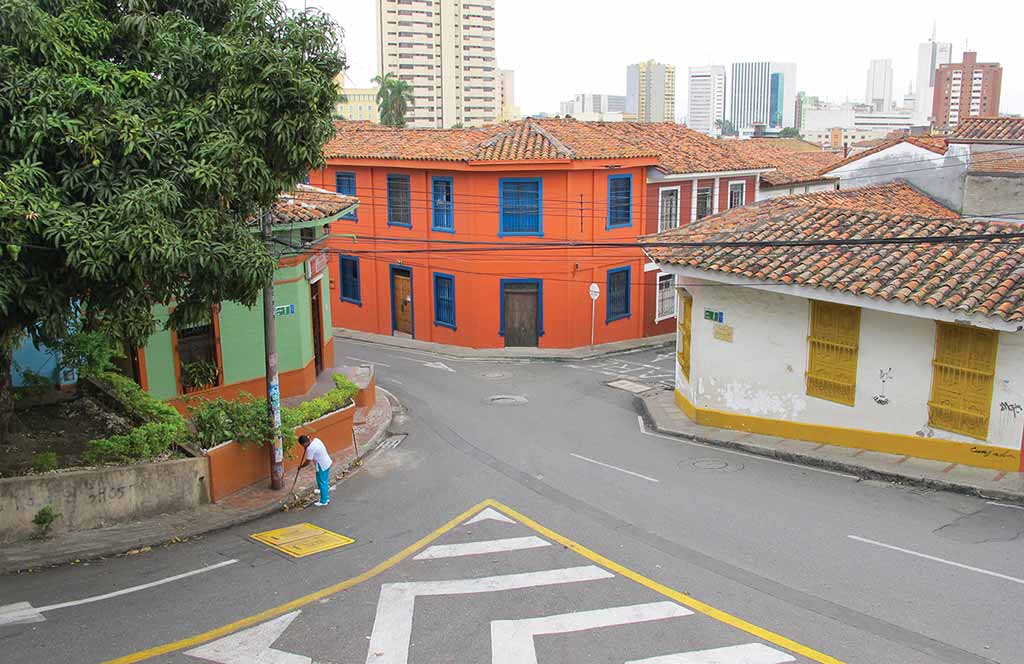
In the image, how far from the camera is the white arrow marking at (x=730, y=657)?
858 cm

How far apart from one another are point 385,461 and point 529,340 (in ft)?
43.7

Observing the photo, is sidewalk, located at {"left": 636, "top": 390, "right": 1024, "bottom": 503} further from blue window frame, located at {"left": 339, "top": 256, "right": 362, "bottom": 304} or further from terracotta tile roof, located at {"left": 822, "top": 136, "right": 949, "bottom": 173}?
blue window frame, located at {"left": 339, "top": 256, "right": 362, "bottom": 304}

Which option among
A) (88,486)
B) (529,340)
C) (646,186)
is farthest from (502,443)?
(646,186)

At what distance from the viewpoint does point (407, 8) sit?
13875 centimetres

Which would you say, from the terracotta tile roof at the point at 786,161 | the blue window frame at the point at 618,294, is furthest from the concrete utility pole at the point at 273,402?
the terracotta tile roof at the point at 786,161

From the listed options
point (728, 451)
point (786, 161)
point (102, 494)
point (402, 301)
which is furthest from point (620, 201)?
point (102, 494)

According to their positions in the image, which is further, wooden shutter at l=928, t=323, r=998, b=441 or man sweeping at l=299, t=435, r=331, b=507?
wooden shutter at l=928, t=323, r=998, b=441

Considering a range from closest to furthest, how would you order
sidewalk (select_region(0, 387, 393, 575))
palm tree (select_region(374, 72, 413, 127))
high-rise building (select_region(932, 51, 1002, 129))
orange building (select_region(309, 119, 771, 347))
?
sidewalk (select_region(0, 387, 393, 575)), orange building (select_region(309, 119, 771, 347)), palm tree (select_region(374, 72, 413, 127)), high-rise building (select_region(932, 51, 1002, 129))

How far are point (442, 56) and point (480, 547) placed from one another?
140 m

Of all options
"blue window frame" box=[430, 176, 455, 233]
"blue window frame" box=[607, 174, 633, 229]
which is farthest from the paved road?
"blue window frame" box=[430, 176, 455, 233]

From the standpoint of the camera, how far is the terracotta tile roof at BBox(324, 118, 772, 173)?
93.4 feet

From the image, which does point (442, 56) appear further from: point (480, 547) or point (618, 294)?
point (480, 547)

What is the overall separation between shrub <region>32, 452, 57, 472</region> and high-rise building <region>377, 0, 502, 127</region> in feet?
425

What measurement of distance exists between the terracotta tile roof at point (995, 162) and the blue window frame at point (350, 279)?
21.1 metres
